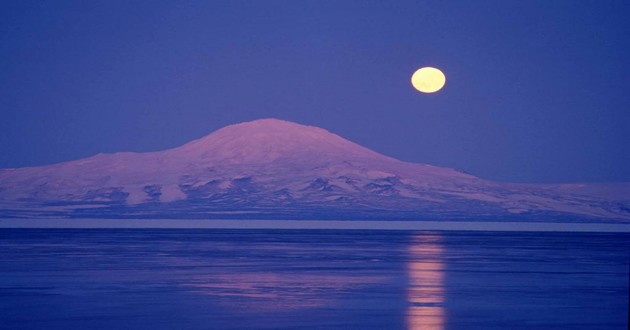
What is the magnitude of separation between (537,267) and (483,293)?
12133mm

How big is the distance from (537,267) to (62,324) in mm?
22812

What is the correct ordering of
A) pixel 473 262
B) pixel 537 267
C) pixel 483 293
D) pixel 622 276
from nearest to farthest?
pixel 483 293 < pixel 622 276 < pixel 537 267 < pixel 473 262

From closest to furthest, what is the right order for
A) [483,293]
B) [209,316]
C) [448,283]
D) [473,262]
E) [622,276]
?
[209,316] < [483,293] < [448,283] < [622,276] < [473,262]

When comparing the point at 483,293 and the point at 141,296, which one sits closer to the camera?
the point at 141,296

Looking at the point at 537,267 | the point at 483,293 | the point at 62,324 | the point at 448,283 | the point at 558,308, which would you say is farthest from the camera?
the point at 537,267

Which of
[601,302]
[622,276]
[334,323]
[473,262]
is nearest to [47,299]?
[334,323]

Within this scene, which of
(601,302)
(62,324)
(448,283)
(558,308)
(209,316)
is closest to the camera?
(62,324)

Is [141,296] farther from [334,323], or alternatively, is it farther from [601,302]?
[601,302]

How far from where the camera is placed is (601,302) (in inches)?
907

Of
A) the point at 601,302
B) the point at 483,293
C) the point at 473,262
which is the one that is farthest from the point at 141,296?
the point at 473,262

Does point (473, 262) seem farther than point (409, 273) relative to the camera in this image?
Yes

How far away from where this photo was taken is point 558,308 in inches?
852

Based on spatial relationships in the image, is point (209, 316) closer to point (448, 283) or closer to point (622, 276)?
point (448, 283)

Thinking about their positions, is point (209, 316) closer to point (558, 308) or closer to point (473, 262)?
point (558, 308)
